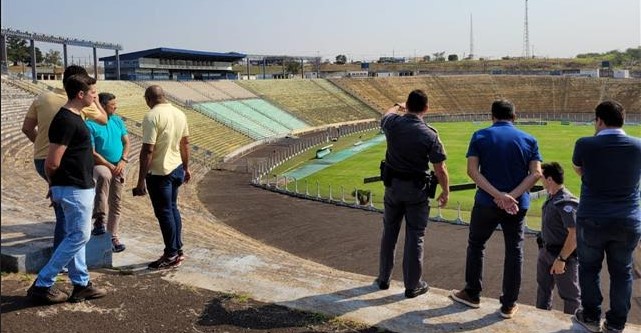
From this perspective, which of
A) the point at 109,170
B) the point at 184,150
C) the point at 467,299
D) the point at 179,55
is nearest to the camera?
the point at 467,299

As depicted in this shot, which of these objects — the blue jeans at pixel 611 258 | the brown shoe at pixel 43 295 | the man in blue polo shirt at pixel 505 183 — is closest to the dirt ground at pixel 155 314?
the brown shoe at pixel 43 295

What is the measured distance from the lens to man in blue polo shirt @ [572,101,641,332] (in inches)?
170

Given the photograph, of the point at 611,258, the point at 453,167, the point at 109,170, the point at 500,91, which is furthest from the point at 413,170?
the point at 500,91

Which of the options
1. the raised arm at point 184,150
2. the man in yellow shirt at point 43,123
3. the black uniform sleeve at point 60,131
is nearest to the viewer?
the black uniform sleeve at point 60,131

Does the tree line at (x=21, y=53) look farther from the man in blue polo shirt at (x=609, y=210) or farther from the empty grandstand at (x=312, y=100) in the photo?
the man in blue polo shirt at (x=609, y=210)

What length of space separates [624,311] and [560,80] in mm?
84271

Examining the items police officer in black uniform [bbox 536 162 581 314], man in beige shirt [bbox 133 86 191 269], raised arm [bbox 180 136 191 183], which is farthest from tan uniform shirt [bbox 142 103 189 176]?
police officer in black uniform [bbox 536 162 581 314]

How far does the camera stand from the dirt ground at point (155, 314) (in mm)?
4348

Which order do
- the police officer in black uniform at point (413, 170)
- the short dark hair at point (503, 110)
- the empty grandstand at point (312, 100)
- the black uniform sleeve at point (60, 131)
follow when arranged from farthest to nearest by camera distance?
the empty grandstand at point (312, 100), the police officer in black uniform at point (413, 170), the short dark hair at point (503, 110), the black uniform sleeve at point (60, 131)

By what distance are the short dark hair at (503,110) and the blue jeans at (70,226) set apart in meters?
3.53

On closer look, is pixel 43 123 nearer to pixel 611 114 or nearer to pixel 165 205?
pixel 165 205

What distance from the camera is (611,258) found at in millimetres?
4469

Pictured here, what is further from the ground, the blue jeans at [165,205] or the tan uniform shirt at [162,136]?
the tan uniform shirt at [162,136]

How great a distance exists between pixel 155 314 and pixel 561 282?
4160mm
